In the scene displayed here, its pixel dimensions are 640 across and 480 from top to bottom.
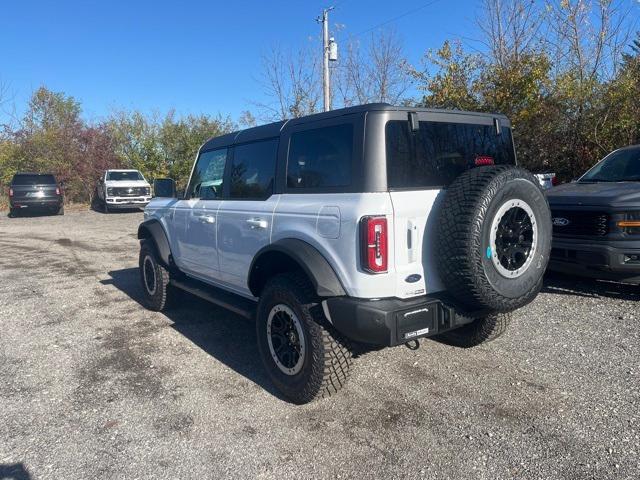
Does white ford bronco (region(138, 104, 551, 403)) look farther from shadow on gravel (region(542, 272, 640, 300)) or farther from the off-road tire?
shadow on gravel (region(542, 272, 640, 300))

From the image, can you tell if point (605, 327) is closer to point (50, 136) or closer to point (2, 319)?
point (2, 319)

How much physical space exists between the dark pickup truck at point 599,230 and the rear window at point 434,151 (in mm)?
2169

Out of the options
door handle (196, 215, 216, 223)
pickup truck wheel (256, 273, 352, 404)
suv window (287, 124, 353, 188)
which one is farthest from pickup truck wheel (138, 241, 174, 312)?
suv window (287, 124, 353, 188)

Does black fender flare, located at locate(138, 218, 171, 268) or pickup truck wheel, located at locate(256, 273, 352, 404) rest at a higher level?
black fender flare, located at locate(138, 218, 171, 268)

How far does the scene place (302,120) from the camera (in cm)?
357

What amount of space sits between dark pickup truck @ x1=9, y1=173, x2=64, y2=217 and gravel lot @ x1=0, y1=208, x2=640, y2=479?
16.5m

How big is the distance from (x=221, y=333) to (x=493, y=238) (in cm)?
301

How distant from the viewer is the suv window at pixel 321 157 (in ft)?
10.4

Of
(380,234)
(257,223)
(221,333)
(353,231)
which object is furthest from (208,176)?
(380,234)

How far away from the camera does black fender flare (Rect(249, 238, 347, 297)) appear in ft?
10.1

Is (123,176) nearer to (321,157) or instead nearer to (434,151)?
(321,157)

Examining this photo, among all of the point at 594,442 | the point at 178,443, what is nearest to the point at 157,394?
the point at 178,443

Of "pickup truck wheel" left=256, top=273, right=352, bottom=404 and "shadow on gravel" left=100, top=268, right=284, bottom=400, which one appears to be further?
"shadow on gravel" left=100, top=268, right=284, bottom=400

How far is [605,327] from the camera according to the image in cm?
470
